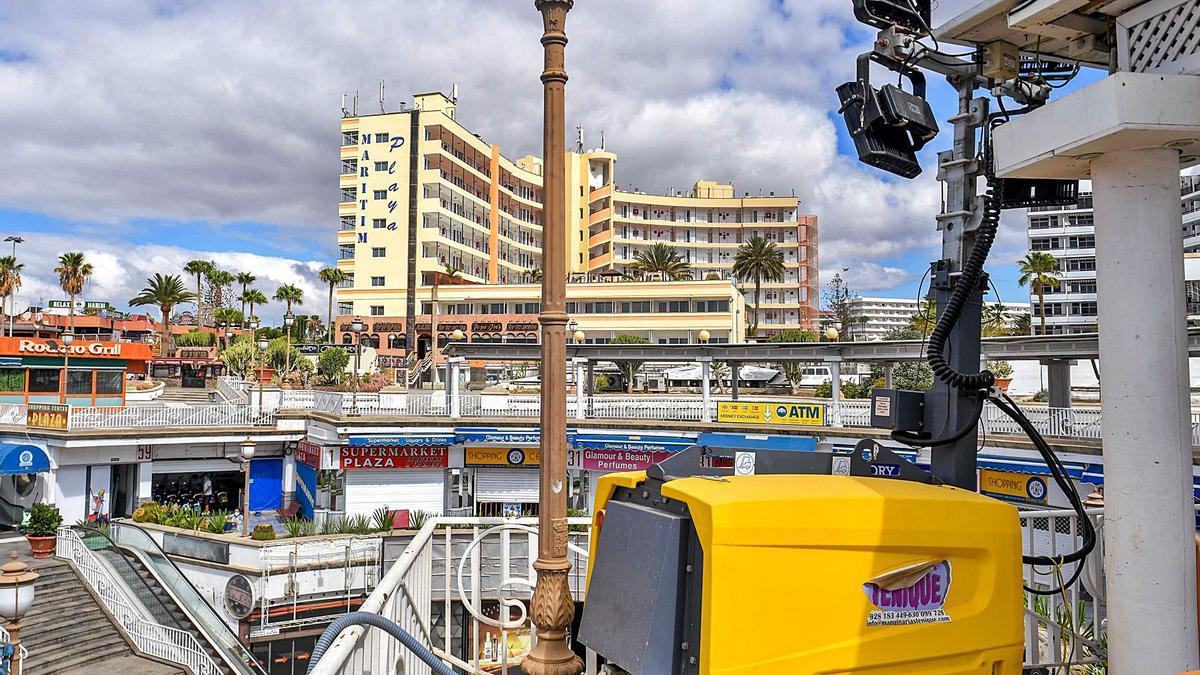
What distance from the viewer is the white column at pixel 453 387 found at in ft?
85.5

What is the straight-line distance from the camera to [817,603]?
3.21m

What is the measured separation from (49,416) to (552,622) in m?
27.7

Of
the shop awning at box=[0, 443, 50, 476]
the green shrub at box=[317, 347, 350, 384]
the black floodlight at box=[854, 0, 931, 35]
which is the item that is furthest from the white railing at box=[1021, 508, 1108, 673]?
the green shrub at box=[317, 347, 350, 384]

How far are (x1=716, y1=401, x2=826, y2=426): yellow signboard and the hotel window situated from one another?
85.1ft

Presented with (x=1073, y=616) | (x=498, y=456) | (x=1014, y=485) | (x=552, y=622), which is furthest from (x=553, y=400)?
(x=498, y=456)

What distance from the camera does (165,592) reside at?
1795cm

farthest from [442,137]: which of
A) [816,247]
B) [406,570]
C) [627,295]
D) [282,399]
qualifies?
[406,570]

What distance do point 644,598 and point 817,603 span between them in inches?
29.8

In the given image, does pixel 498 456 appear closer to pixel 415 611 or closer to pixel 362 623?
pixel 415 611

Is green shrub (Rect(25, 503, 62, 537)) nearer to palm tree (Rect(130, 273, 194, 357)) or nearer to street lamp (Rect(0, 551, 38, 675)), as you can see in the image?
street lamp (Rect(0, 551, 38, 675))

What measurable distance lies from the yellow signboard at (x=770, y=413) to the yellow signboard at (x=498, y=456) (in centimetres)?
685

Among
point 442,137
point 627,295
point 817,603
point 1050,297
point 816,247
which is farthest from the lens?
Result: point 816,247

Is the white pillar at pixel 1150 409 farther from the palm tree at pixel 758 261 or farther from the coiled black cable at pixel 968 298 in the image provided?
the palm tree at pixel 758 261

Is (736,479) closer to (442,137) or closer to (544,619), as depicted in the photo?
(544,619)
